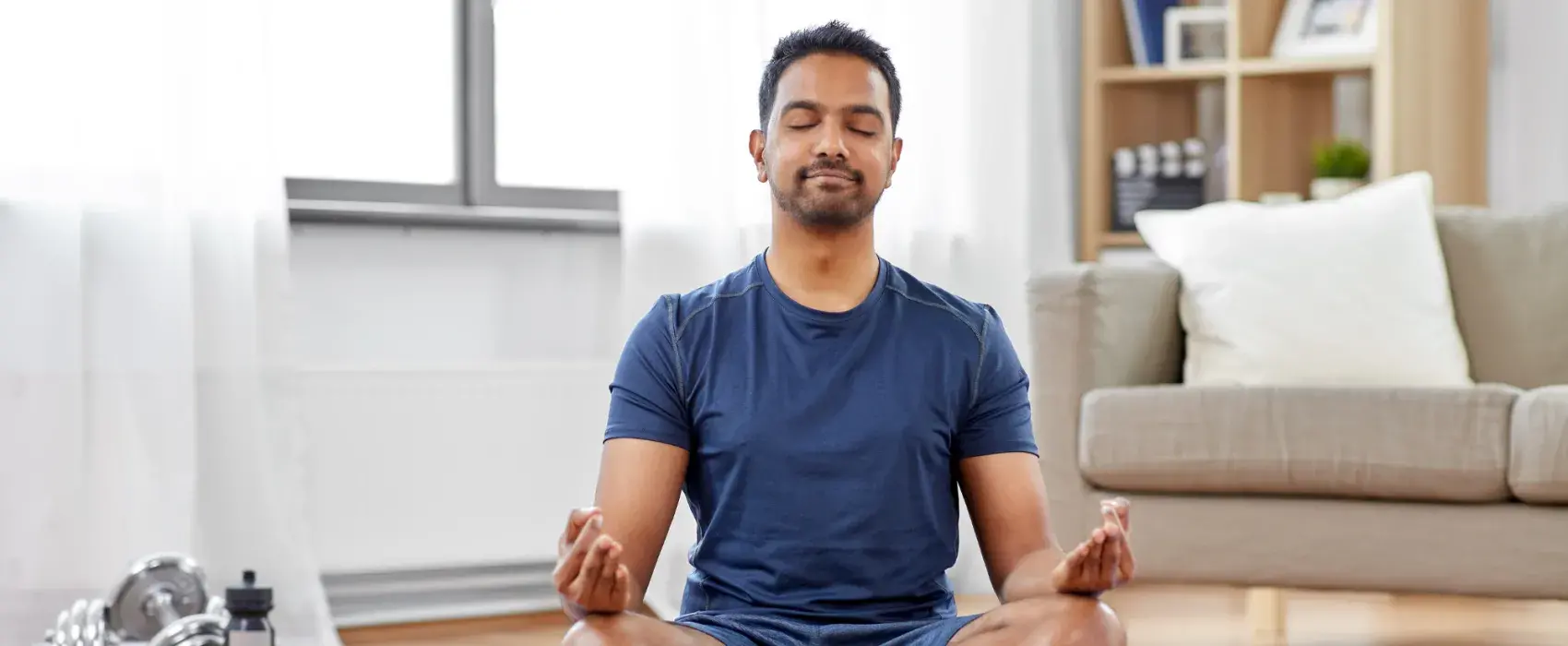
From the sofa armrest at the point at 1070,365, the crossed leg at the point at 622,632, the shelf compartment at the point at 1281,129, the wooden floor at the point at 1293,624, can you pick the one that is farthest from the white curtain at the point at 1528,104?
the crossed leg at the point at 622,632

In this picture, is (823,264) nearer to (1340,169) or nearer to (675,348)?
(675,348)

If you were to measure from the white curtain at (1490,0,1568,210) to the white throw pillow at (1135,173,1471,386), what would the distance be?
1.26 meters

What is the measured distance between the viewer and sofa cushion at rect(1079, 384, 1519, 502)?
6.97 feet

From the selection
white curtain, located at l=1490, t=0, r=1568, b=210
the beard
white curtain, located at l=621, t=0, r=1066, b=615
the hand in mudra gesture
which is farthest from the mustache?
white curtain, located at l=1490, t=0, r=1568, b=210

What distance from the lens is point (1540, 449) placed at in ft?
6.77

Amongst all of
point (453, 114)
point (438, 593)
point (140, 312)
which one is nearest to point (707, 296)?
point (140, 312)

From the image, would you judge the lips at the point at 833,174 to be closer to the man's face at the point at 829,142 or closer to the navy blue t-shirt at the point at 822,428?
the man's face at the point at 829,142

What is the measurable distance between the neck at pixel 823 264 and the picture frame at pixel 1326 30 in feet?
7.99

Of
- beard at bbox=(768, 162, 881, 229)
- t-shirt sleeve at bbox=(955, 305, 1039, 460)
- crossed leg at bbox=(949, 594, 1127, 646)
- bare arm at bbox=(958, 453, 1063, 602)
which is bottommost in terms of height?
crossed leg at bbox=(949, 594, 1127, 646)

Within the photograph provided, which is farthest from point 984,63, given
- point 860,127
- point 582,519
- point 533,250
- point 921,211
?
point 582,519

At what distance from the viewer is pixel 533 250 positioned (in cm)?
302

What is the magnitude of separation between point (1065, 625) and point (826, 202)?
388mm

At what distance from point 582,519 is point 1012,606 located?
0.34m

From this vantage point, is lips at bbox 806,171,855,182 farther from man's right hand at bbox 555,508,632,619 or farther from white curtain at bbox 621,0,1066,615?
white curtain at bbox 621,0,1066,615
